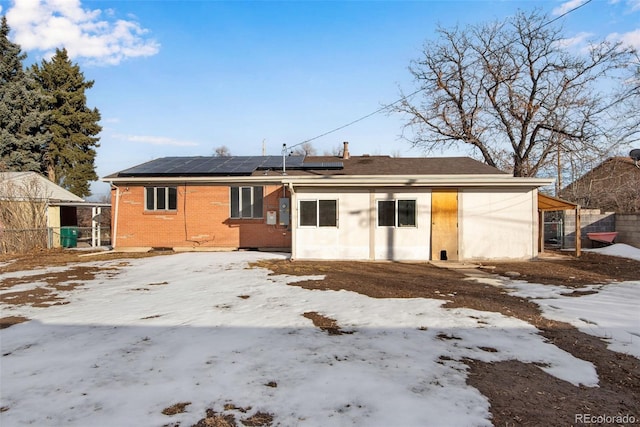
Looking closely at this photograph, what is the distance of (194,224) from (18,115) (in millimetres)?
21717

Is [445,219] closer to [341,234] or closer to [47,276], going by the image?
[341,234]

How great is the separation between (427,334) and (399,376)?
4.67 ft

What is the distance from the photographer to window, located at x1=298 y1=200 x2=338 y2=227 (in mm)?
12273

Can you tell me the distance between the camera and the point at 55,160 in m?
28.9

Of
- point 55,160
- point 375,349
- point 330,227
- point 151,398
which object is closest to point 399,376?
point 375,349

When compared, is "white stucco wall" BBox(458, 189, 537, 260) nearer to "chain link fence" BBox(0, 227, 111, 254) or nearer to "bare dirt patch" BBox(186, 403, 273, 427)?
"bare dirt patch" BBox(186, 403, 273, 427)

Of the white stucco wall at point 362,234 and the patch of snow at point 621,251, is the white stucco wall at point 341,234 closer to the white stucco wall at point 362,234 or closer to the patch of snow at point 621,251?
the white stucco wall at point 362,234

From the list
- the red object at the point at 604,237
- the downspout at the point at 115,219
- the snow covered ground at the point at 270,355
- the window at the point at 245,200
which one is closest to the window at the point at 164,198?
the downspout at the point at 115,219

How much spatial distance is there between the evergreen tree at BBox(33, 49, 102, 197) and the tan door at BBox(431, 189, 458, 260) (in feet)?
96.2

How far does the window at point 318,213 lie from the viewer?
40.3 ft

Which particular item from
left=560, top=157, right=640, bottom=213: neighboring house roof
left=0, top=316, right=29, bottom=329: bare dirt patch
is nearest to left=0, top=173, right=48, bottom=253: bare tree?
left=0, top=316, right=29, bottom=329: bare dirt patch

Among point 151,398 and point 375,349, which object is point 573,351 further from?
point 151,398

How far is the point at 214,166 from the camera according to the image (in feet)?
52.7

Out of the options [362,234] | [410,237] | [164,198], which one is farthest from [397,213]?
[164,198]
